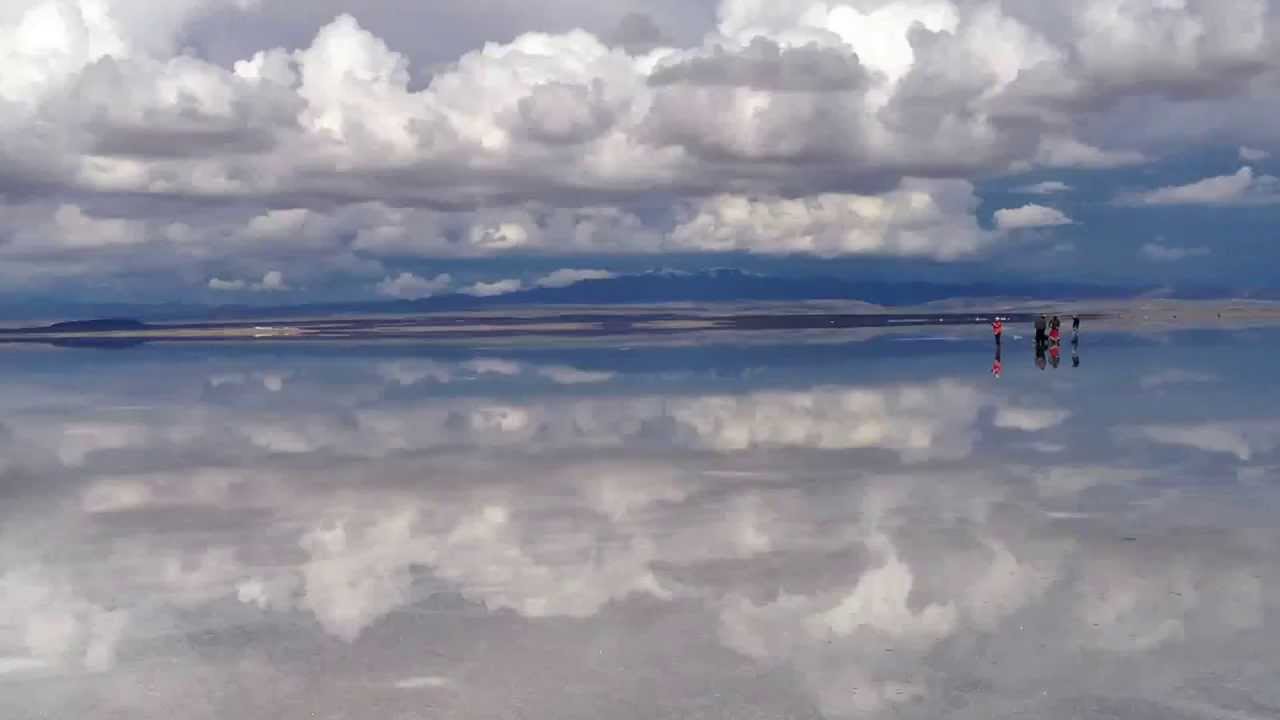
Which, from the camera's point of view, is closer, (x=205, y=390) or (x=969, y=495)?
(x=969, y=495)

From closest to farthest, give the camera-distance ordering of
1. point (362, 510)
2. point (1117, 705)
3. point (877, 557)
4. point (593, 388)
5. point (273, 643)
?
point (1117, 705) → point (273, 643) → point (877, 557) → point (362, 510) → point (593, 388)

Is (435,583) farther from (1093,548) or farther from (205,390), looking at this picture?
(205,390)

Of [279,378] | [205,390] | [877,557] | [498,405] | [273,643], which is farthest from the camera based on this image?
[279,378]

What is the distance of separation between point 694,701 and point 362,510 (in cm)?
1219

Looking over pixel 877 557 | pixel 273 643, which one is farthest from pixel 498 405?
pixel 273 643

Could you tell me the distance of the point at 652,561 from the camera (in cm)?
1942

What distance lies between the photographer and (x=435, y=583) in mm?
18188

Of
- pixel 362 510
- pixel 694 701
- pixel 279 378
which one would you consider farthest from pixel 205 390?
pixel 694 701

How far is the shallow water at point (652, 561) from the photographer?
13797mm

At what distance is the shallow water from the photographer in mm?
13797

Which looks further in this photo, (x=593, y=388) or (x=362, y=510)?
(x=593, y=388)

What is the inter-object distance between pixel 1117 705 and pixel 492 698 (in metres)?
6.22

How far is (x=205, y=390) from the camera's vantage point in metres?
53.7

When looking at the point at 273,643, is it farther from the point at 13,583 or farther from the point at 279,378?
the point at 279,378
